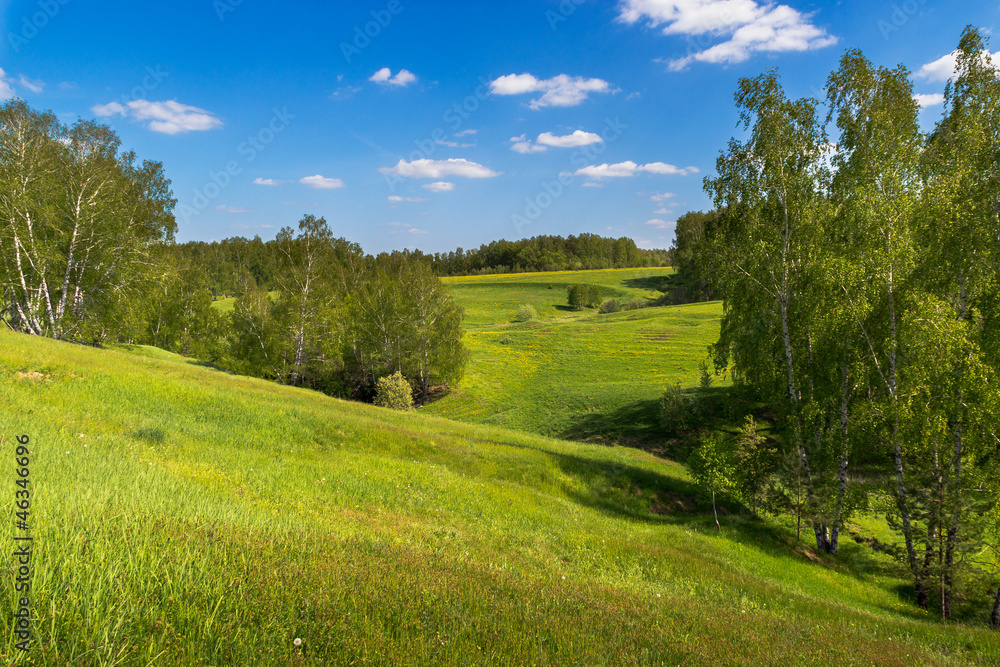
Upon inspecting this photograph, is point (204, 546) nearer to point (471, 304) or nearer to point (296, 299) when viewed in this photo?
point (296, 299)

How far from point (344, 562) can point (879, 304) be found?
20.6 m

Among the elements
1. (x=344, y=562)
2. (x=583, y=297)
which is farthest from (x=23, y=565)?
(x=583, y=297)

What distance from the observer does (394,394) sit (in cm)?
4597

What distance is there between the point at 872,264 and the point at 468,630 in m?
19.6

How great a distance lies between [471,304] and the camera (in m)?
118

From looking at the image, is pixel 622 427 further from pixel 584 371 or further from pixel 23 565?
pixel 23 565

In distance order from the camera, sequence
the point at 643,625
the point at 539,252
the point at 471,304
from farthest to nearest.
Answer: the point at 539,252 < the point at 471,304 < the point at 643,625

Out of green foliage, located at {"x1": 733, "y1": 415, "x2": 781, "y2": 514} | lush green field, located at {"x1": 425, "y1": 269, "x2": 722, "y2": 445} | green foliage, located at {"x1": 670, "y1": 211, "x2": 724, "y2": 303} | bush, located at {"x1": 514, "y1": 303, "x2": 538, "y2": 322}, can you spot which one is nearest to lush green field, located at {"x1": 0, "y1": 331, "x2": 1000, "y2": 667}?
green foliage, located at {"x1": 733, "y1": 415, "x2": 781, "y2": 514}

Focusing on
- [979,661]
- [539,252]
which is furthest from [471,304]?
[979,661]

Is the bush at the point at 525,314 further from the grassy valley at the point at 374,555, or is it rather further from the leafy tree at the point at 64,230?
the grassy valley at the point at 374,555

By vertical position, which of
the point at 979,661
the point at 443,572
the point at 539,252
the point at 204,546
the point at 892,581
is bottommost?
the point at 892,581

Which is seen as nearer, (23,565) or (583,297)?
(23,565)

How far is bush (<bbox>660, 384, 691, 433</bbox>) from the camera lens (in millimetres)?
39531

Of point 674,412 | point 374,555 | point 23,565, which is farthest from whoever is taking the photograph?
point 674,412
